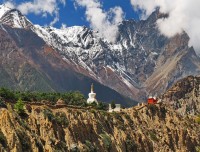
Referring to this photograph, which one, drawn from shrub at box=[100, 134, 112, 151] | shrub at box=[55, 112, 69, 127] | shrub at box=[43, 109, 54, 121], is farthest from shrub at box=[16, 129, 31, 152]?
shrub at box=[100, 134, 112, 151]

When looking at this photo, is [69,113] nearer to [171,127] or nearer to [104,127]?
[104,127]

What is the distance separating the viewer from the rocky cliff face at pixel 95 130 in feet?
278

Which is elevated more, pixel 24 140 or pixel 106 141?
pixel 106 141

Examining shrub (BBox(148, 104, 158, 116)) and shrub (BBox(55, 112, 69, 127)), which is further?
shrub (BBox(148, 104, 158, 116))

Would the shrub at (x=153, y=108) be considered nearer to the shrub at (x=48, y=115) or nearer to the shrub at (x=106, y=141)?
the shrub at (x=106, y=141)

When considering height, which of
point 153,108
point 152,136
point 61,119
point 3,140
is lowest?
point 3,140

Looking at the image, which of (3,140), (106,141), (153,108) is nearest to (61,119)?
(106,141)

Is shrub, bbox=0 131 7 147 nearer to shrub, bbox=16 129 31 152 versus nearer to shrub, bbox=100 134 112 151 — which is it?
shrub, bbox=16 129 31 152

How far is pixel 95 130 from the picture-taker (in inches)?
4375

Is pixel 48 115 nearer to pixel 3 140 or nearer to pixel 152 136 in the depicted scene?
pixel 3 140

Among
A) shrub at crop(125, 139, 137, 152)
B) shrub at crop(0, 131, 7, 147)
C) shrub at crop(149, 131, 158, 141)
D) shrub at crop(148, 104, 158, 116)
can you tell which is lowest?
shrub at crop(0, 131, 7, 147)

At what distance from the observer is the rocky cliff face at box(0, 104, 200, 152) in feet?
278

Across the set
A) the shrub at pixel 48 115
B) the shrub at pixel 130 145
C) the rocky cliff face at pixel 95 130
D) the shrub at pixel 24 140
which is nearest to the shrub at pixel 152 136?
the rocky cliff face at pixel 95 130

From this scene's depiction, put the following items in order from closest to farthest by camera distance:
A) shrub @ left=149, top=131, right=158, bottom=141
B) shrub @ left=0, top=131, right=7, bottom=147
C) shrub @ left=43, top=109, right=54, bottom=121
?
shrub @ left=0, top=131, right=7, bottom=147
shrub @ left=43, top=109, right=54, bottom=121
shrub @ left=149, top=131, right=158, bottom=141
